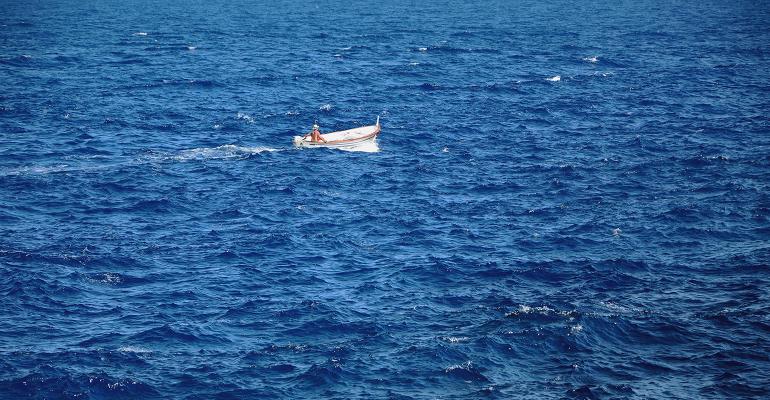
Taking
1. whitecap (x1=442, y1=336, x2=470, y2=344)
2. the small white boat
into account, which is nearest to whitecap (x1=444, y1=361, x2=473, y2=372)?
whitecap (x1=442, y1=336, x2=470, y2=344)

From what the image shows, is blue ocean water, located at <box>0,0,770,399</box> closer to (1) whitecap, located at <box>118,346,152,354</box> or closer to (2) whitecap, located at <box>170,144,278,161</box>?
(1) whitecap, located at <box>118,346,152,354</box>

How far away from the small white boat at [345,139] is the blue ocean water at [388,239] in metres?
1.71

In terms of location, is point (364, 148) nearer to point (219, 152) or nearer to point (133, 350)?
point (219, 152)

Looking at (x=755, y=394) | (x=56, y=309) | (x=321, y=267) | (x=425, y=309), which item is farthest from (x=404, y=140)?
(x=755, y=394)

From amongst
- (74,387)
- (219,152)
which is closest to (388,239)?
(74,387)

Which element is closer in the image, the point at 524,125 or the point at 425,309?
the point at 425,309

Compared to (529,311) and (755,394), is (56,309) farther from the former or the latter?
(755,394)

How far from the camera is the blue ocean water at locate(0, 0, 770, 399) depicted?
5650cm

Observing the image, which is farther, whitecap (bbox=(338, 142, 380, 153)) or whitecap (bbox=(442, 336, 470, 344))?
whitecap (bbox=(338, 142, 380, 153))

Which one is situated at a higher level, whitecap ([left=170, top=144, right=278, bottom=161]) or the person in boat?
the person in boat

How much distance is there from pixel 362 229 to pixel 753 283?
1336 inches

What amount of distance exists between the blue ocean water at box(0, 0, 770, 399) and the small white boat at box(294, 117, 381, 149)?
5.60 feet

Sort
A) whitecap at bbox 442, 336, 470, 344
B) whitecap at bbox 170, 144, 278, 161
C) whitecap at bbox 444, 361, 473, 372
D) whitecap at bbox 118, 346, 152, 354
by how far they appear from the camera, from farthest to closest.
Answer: whitecap at bbox 170, 144, 278, 161, whitecap at bbox 442, 336, 470, 344, whitecap at bbox 118, 346, 152, 354, whitecap at bbox 444, 361, 473, 372

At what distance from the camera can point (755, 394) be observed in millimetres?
52875
